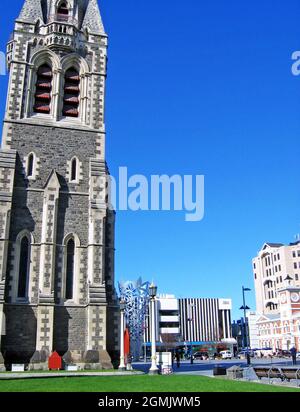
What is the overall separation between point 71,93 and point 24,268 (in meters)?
13.7

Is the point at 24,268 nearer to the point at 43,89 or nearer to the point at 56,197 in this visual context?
the point at 56,197

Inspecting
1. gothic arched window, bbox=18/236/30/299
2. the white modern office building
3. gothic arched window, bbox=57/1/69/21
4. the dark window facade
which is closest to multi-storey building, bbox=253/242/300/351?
the white modern office building

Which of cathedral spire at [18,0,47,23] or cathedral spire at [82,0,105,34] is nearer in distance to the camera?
cathedral spire at [18,0,47,23]

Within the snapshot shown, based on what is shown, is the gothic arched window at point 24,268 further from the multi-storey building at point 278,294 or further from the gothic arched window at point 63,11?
the multi-storey building at point 278,294

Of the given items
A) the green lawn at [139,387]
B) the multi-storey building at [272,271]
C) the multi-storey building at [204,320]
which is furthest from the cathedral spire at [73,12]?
the multi-storey building at [204,320]

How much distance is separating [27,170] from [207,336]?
120564 mm

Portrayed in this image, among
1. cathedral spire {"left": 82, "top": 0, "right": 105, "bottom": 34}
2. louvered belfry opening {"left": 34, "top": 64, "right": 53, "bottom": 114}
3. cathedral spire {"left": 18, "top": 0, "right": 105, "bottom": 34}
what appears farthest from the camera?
cathedral spire {"left": 82, "top": 0, "right": 105, "bottom": 34}

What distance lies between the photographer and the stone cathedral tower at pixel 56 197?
93.7ft

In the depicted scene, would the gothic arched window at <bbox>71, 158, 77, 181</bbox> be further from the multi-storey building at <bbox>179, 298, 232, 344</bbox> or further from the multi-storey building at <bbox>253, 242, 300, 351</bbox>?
the multi-storey building at <bbox>179, 298, 232, 344</bbox>

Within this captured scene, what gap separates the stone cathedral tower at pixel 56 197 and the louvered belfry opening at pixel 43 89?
0.24 feet

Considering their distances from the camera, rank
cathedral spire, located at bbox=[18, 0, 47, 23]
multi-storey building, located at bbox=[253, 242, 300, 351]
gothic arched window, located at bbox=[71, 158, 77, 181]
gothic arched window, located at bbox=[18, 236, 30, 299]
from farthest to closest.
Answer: multi-storey building, located at bbox=[253, 242, 300, 351] → cathedral spire, located at bbox=[18, 0, 47, 23] → gothic arched window, located at bbox=[71, 158, 77, 181] → gothic arched window, located at bbox=[18, 236, 30, 299]

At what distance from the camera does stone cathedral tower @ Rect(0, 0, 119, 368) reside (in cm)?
2856

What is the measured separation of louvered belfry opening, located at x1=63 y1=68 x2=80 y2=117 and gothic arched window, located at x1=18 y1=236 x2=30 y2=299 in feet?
33.9
